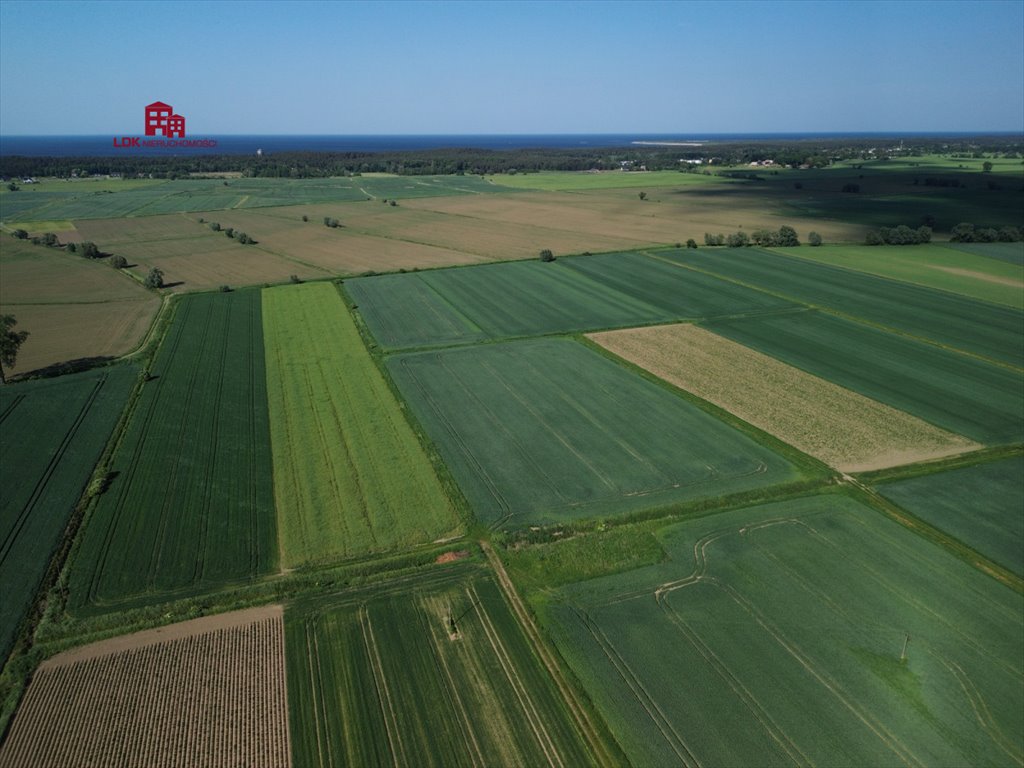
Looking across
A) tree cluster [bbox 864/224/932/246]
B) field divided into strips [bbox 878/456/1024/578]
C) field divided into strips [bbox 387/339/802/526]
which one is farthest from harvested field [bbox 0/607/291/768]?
tree cluster [bbox 864/224/932/246]

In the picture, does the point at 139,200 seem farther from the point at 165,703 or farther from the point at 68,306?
the point at 165,703

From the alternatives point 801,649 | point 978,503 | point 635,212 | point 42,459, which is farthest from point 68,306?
point 635,212

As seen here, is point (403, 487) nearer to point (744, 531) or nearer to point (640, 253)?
point (744, 531)

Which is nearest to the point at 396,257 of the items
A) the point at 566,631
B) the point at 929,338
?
the point at 929,338

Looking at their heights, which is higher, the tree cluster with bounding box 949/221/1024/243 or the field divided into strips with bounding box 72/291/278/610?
the tree cluster with bounding box 949/221/1024/243

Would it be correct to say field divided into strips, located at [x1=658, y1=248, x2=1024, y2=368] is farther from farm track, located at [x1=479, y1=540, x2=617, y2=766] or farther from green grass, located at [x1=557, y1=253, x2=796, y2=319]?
farm track, located at [x1=479, y1=540, x2=617, y2=766]

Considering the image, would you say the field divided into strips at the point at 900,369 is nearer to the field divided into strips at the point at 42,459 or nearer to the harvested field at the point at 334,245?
the harvested field at the point at 334,245
